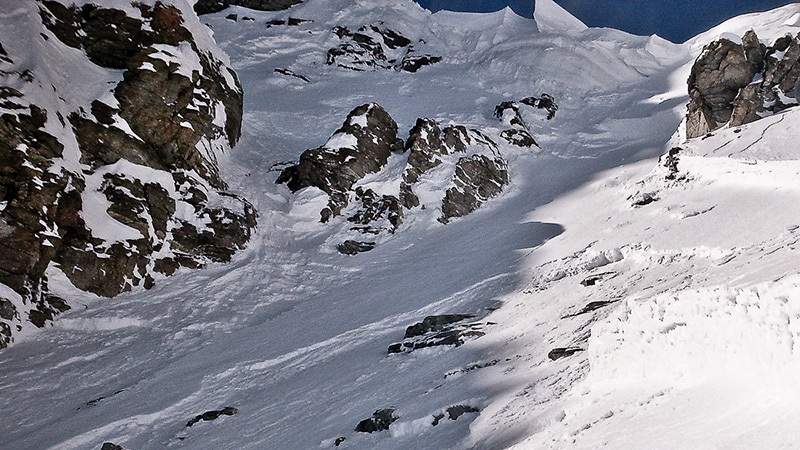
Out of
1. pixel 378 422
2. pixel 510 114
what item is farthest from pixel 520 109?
pixel 378 422

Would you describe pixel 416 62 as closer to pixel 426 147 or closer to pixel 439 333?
pixel 426 147

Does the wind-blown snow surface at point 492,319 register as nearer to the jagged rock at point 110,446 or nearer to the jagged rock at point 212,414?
the jagged rock at point 212,414

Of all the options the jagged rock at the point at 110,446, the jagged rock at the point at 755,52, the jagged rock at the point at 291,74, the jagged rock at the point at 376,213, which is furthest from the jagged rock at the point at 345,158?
the jagged rock at the point at 110,446

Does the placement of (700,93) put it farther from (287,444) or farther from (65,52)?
(65,52)

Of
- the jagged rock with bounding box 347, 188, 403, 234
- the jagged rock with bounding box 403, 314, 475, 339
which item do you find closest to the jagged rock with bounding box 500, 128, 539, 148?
the jagged rock with bounding box 347, 188, 403, 234

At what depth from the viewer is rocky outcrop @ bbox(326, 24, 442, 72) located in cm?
3675

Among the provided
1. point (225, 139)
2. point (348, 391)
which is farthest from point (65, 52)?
point (348, 391)

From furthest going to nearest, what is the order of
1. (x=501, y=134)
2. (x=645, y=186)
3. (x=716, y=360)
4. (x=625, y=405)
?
1. (x=501, y=134)
2. (x=645, y=186)
3. (x=625, y=405)
4. (x=716, y=360)

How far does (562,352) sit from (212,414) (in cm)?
600

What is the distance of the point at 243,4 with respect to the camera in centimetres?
4297

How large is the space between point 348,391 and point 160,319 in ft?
24.6

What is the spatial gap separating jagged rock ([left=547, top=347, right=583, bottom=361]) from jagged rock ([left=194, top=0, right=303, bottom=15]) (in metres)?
38.1

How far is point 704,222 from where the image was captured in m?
11.9

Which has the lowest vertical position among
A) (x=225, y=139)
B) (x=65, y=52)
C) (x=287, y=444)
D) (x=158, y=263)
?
(x=287, y=444)
